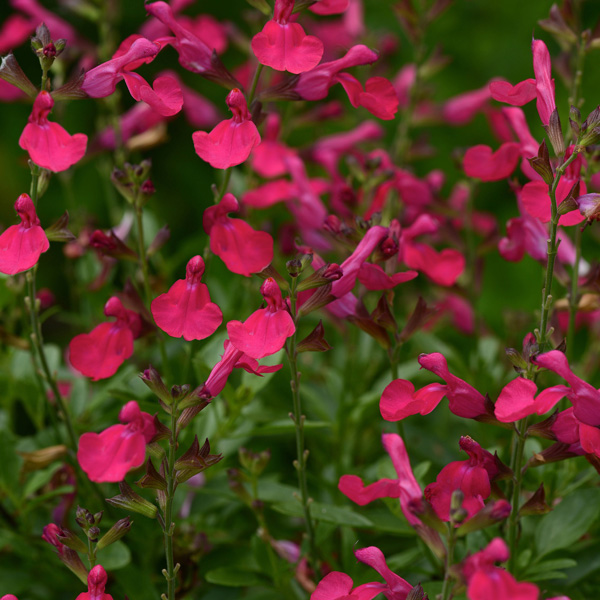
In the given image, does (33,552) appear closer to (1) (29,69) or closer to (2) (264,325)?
(2) (264,325)

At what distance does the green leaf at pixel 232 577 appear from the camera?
0.83 m

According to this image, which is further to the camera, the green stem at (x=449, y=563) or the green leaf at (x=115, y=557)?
the green leaf at (x=115, y=557)

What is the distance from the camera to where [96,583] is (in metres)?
0.62

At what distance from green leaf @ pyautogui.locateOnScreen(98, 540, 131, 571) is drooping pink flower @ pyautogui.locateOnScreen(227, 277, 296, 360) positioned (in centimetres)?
29

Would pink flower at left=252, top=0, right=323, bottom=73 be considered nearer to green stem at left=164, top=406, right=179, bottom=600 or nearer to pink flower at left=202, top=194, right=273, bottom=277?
pink flower at left=202, top=194, right=273, bottom=277

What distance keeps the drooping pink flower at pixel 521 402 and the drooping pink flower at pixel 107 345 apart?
401 mm

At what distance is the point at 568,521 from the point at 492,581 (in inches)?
16.3

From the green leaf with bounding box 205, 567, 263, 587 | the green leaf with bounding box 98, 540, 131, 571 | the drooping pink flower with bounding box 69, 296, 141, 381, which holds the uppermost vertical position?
the drooping pink flower with bounding box 69, 296, 141, 381

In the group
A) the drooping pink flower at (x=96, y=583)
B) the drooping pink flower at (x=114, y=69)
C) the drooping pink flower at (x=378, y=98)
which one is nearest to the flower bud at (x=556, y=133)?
the drooping pink flower at (x=378, y=98)

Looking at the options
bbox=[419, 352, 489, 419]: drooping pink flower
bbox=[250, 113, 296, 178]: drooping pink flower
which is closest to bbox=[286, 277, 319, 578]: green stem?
bbox=[419, 352, 489, 419]: drooping pink flower

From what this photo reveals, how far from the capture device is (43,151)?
0.72 meters

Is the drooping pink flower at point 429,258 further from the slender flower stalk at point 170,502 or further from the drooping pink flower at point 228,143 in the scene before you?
the slender flower stalk at point 170,502

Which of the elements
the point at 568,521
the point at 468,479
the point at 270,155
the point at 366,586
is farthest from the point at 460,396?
the point at 270,155

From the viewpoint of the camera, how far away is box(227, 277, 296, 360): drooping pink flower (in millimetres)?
667
